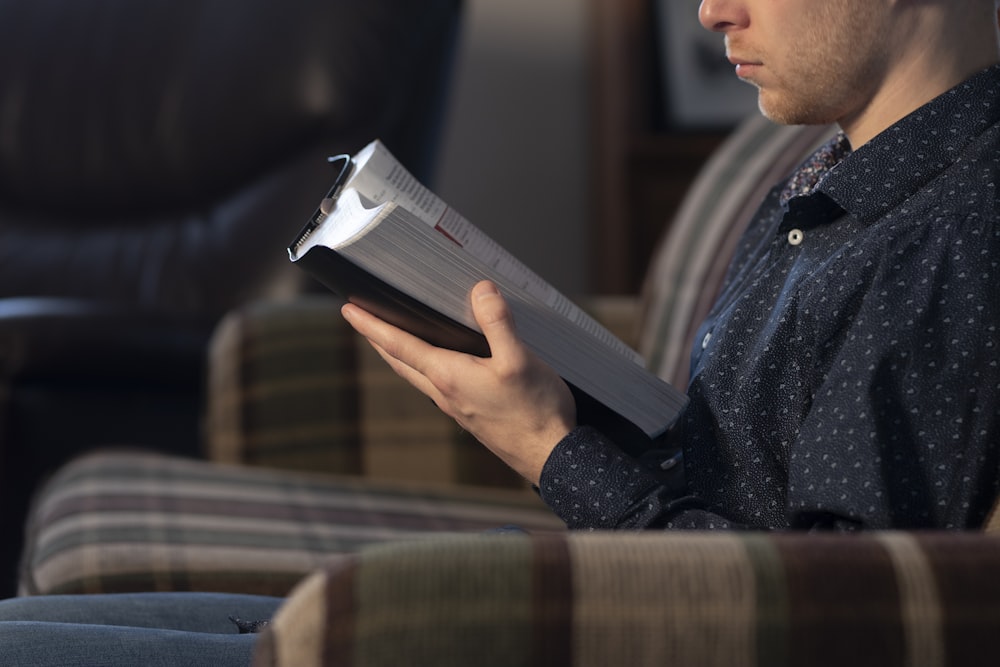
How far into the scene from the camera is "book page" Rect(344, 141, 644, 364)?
852 millimetres

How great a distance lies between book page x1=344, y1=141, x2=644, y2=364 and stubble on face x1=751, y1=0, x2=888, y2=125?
194mm

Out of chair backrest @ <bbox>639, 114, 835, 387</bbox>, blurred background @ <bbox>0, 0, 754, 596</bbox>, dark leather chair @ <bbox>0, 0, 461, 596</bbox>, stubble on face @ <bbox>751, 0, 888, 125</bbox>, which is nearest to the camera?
stubble on face @ <bbox>751, 0, 888, 125</bbox>

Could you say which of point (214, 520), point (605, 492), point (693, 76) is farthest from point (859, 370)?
point (693, 76)

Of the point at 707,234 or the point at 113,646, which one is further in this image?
the point at 707,234

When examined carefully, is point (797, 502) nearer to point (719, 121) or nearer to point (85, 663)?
point (85, 663)

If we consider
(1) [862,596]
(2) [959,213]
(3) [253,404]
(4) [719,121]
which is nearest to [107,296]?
(3) [253,404]

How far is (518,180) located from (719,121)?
51 cm

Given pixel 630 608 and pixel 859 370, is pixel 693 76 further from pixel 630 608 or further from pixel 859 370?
pixel 630 608

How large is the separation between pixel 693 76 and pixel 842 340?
2.19m

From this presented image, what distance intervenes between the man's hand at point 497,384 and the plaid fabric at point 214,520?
1.17 ft

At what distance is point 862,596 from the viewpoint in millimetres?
500

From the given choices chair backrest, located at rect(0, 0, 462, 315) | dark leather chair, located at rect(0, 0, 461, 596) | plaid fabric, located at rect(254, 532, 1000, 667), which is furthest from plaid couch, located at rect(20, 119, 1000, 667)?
chair backrest, located at rect(0, 0, 462, 315)

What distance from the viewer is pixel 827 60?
2.67 ft

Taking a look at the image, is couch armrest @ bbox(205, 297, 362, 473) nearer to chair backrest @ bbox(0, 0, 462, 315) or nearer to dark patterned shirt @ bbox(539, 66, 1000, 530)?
chair backrest @ bbox(0, 0, 462, 315)
